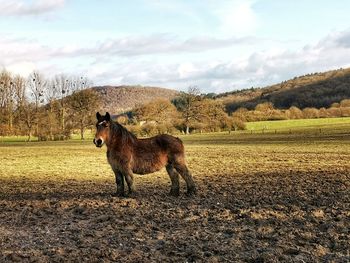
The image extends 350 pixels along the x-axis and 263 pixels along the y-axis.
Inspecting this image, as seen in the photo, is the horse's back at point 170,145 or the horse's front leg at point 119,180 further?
the horse's back at point 170,145

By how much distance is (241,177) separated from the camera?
53.5 ft

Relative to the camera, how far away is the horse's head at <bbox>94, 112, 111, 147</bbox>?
11.0 metres

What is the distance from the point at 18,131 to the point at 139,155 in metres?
65.8

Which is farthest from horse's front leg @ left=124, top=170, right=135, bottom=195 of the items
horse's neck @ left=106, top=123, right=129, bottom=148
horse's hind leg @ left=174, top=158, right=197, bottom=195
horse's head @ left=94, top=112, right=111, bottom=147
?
horse's hind leg @ left=174, top=158, right=197, bottom=195

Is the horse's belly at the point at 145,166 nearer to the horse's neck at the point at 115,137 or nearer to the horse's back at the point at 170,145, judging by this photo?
the horse's back at the point at 170,145

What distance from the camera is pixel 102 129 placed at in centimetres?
1118

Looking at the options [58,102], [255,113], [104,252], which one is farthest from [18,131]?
[104,252]

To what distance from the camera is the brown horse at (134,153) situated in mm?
11258

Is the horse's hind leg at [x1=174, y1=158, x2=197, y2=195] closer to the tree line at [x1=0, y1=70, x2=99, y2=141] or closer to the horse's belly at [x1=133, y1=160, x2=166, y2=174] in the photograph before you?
the horse's belly at [x1=133, y1=160, x2=166, y2=174]

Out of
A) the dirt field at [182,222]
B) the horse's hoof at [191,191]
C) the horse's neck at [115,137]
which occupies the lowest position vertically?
the dirt field at [182,222]

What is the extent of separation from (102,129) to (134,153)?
3.44ft

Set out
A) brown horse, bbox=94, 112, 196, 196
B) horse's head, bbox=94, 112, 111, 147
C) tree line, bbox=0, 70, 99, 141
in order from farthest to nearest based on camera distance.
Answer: tree line, bbox=0, 70, 99, 141, brown horse, bbox=94, 112, 196, 196, horse's head, bbox=94, 112, 111, 147

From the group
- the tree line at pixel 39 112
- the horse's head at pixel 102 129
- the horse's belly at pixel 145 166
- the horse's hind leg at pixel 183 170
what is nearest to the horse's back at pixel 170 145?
the horse's hind leg at pixel 183 170

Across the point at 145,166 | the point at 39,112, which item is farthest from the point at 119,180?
the point at 39,112
